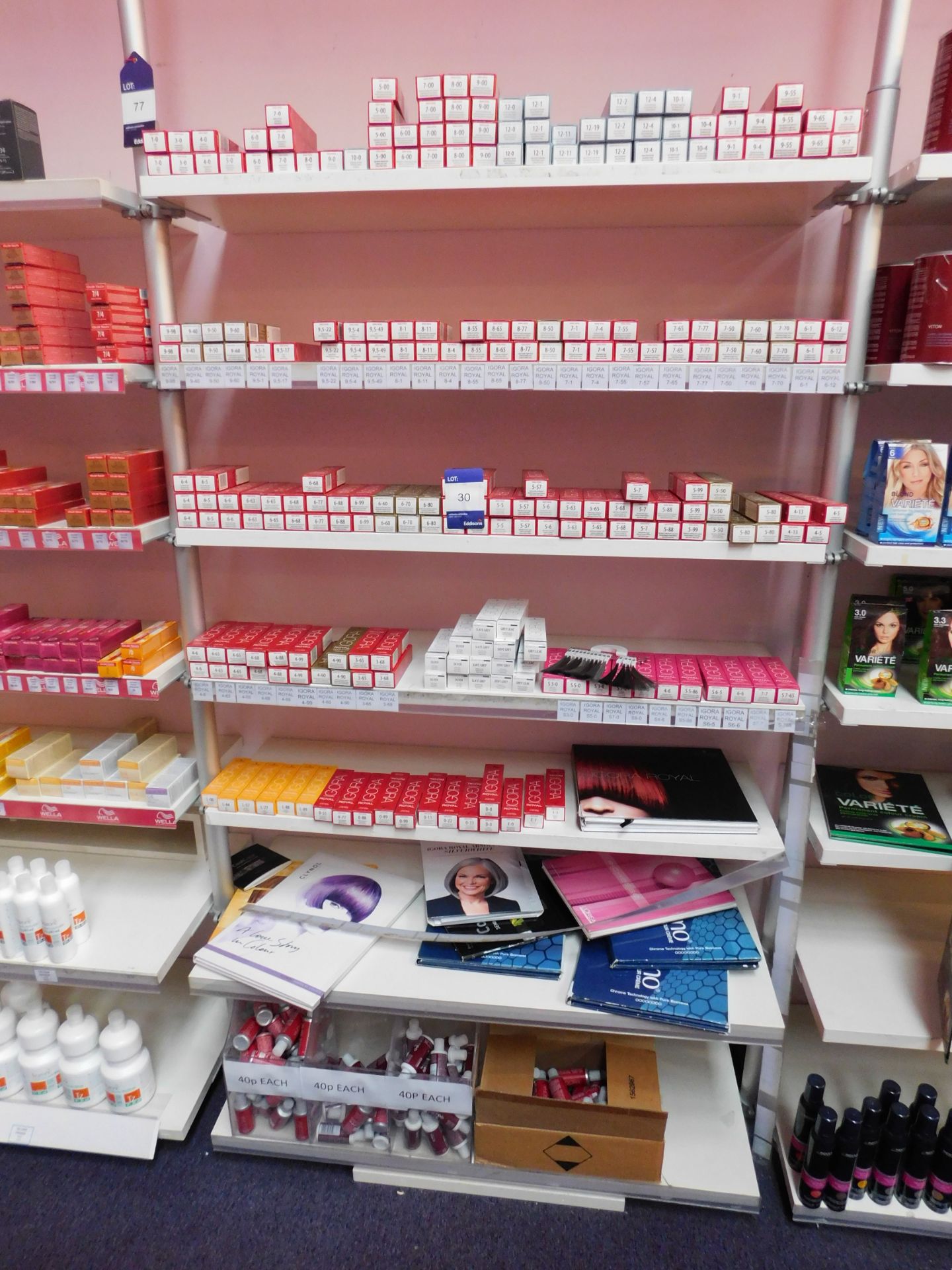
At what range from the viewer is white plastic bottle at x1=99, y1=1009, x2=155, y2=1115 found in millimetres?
2209

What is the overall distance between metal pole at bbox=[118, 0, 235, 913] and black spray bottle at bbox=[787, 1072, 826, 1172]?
5.55ft

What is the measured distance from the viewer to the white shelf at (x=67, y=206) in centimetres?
172

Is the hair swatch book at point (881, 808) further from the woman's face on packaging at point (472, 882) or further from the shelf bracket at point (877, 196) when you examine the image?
the shelf bracket at point (877, 196)

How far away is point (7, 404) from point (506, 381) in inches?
61.9

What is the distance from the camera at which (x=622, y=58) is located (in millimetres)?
1935

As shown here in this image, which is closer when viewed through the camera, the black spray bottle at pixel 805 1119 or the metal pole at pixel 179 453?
the metal pole at pixel 179 453

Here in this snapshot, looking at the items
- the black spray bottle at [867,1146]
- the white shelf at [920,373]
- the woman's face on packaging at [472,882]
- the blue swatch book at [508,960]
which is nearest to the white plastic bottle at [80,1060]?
the blue swatch book at [508,960]

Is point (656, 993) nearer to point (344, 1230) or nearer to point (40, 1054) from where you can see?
point (344, 1230)

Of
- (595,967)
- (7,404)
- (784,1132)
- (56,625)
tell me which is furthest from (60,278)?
(784,1132)

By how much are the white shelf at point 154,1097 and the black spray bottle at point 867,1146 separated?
1.82 metres

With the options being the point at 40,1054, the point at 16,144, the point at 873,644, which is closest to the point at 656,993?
the point at 873,644

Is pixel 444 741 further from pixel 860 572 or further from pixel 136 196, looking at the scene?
pixel 136 196

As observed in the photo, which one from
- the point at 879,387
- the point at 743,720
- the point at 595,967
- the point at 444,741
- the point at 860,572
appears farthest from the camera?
the point at 444,741

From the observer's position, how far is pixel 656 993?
1952 mm
